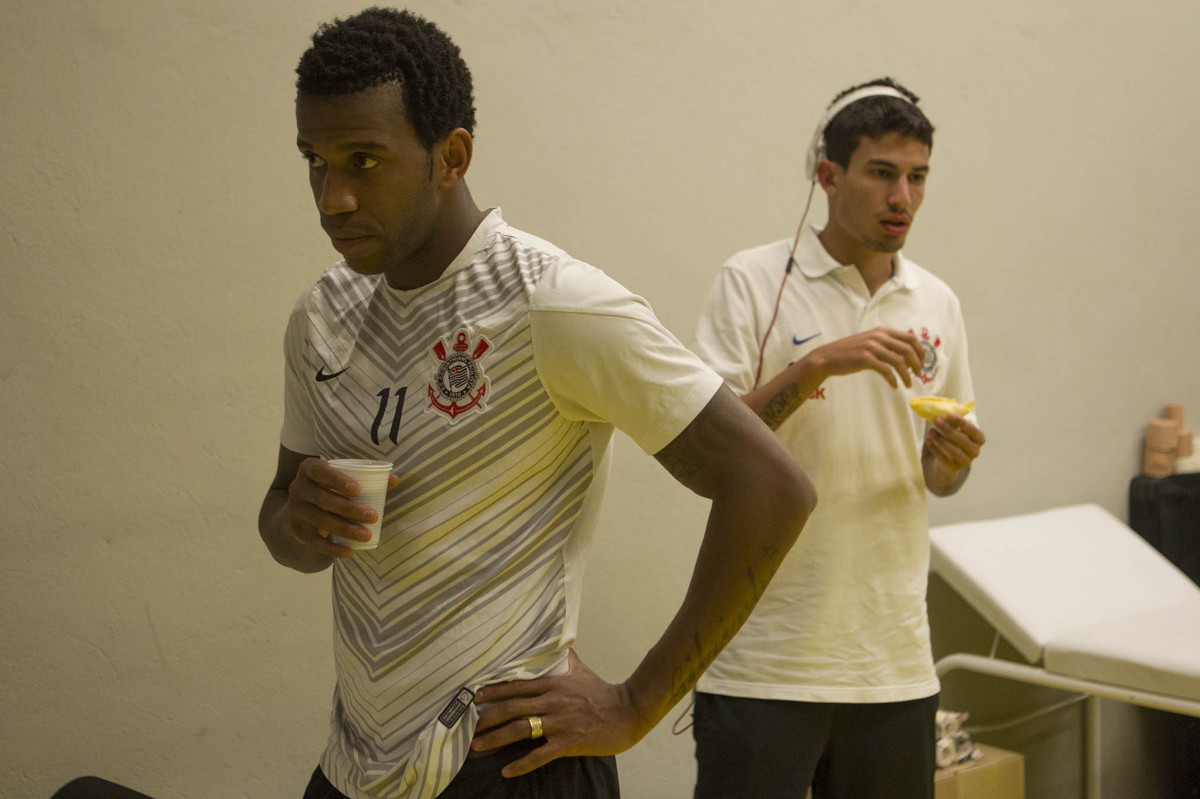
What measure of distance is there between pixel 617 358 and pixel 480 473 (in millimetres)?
210

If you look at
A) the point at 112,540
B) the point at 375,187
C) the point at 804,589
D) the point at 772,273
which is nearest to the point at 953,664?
the point at 804,589

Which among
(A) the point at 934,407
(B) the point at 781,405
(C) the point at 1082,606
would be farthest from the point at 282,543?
(C) the point at 1082,606

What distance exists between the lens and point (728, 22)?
3.19 m

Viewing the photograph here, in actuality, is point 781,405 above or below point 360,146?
below

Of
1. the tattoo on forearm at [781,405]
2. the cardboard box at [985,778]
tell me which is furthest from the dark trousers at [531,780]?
the cardboard box at [985,778]

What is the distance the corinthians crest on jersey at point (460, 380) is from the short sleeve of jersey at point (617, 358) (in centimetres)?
7

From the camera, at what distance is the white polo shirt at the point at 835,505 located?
2150mm

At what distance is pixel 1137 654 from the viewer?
9.40 ft

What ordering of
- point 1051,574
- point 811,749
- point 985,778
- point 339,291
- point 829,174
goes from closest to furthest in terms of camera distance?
point 339,291, point 811,749, point 829,174, point 985,778, point 1051,574

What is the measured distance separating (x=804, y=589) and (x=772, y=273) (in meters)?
0.68

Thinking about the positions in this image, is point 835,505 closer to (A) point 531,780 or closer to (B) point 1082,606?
(A) point 531,780

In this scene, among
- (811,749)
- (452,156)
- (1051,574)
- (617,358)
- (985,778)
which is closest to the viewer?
(617,358)

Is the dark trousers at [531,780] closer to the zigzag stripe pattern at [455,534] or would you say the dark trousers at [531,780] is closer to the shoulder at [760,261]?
the zigzag stripe pattern at [455,534]

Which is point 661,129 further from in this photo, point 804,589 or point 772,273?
point 804,589
